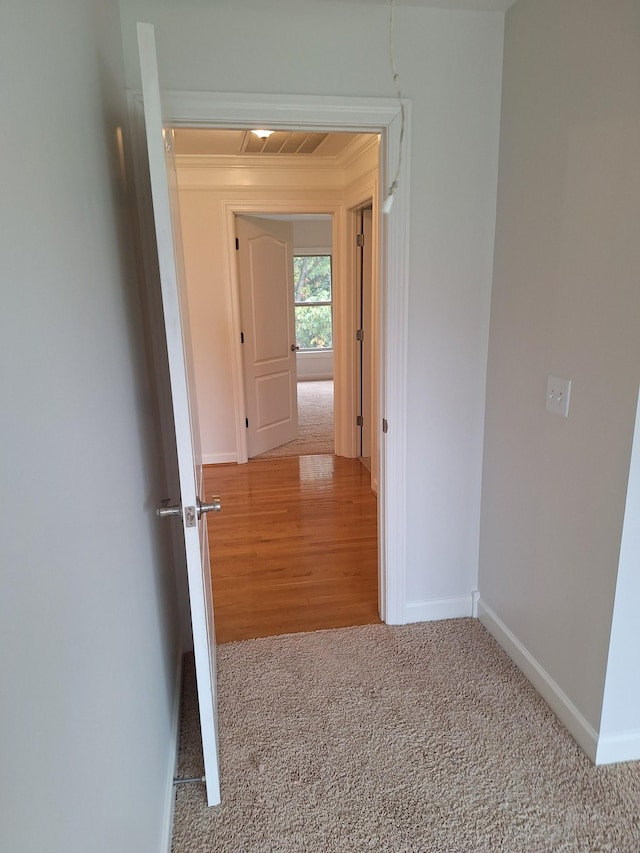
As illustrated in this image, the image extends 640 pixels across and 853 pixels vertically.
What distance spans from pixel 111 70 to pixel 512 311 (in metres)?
1.55

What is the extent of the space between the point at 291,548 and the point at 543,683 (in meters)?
1.64

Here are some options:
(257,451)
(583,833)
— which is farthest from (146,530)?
(257,451)

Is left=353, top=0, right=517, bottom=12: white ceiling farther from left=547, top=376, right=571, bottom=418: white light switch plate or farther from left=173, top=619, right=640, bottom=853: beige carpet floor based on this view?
left=173, top=619, right=640, bottom=853: beige carpet floor

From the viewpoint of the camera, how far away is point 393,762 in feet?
5.79

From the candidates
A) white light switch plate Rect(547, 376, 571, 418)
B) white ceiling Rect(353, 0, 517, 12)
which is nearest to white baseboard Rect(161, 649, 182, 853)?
white light switch plate Rect(547, 376, 571, 418)

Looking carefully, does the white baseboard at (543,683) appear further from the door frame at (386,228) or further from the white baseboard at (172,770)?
the white baseboard at (172,770)

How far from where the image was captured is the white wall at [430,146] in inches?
72.5

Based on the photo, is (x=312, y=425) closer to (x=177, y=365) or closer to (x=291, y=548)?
(x=291, y=548)

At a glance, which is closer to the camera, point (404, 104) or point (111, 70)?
point (111, 70)

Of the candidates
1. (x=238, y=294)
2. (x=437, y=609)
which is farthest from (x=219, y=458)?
(x=437, y=609)

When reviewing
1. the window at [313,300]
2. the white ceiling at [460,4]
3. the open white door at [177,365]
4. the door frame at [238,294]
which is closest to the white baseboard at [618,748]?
the open white door at [177,365]

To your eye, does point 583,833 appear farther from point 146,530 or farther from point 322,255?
point 322,255

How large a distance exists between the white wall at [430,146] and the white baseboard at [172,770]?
3.54ft

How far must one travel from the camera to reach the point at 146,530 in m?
1.62
